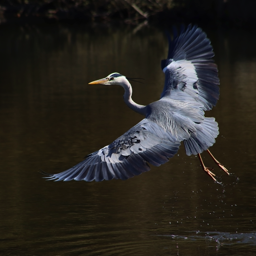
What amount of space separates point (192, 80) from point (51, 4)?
97.2 feet

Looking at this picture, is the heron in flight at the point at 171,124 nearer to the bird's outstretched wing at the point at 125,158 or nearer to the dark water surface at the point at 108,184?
the bird's outstretched wing at the point at 125,158

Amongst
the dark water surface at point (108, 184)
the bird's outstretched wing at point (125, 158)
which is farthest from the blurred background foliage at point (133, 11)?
the bird's outstretched wing at point (125, 158)

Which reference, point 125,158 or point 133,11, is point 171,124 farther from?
point 133,11

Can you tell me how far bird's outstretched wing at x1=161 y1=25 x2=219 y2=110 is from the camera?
6820 millimetres

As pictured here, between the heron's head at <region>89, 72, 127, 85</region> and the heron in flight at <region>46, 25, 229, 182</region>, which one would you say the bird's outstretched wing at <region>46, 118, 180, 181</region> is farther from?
the heron's head at <region>89, 72, 127, 85</region>

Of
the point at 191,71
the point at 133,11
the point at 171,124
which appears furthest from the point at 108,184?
the point at 133,11

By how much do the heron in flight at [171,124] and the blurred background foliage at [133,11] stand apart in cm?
1977

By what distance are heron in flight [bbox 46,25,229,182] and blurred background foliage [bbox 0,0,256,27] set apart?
19766 mm

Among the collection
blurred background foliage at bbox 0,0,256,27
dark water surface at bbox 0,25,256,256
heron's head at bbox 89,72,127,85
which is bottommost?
dark water surface at bbox 0,25,256,256

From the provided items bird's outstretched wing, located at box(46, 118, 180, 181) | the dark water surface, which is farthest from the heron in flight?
the dark water surface

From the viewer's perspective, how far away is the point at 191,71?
7.07m

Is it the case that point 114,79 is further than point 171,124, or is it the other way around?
point 114,79

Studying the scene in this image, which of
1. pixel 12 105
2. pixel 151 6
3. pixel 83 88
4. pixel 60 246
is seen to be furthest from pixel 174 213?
pixel 151 6

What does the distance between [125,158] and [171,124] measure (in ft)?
2.89
